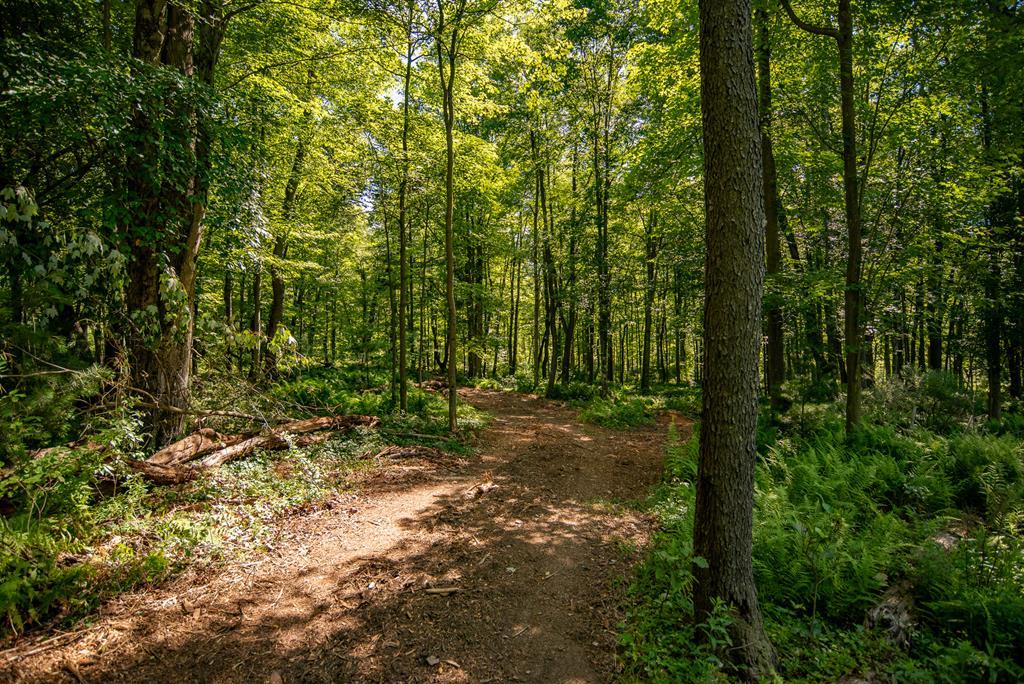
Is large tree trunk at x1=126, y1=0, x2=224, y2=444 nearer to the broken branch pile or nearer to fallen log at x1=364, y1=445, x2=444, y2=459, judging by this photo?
the broken branch pile

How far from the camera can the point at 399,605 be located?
4328 mm

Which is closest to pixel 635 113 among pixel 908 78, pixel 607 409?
pixel 908 78

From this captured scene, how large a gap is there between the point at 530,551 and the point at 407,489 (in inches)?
112

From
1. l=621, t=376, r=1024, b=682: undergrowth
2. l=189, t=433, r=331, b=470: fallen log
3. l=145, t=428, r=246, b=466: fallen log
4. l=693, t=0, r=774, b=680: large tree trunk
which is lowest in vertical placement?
l=621, t=376, r=1024, b=682: undergrowth

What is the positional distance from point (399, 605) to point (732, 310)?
4.16 m

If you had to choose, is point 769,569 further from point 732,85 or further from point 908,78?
point 908,78

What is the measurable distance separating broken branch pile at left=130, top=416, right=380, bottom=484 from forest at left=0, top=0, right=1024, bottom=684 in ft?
0.21

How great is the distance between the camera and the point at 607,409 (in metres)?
14.6

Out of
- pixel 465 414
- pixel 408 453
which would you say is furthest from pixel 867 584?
pixel 465 414

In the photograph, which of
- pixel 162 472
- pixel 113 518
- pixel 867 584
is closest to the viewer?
pixel 867 584

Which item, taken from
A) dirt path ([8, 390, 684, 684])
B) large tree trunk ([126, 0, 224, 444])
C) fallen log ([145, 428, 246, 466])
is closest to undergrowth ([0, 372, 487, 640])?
dirt path ([8, 390, 684, 684])

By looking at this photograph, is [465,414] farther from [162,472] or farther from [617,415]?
[162,472]

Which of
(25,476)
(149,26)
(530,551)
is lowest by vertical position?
(530,551)

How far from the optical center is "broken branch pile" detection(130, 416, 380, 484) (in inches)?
226
